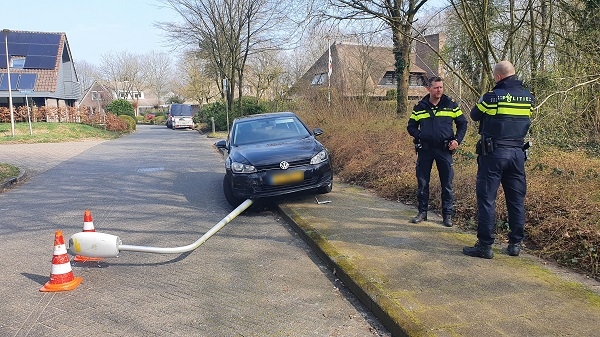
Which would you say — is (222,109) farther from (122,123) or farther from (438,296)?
(438,296)

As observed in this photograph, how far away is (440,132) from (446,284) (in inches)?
84.2

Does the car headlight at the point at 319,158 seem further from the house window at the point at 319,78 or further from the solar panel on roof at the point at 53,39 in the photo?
the solar panel on roof at the point at 53,39

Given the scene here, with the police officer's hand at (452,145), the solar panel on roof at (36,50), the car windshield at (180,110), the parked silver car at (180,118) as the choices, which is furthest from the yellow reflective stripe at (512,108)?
the car windshield at (180,110)

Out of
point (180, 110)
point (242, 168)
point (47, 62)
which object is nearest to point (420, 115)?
point (242, 168)

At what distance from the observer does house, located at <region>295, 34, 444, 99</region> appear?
1698cm

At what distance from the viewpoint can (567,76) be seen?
8.02 meters

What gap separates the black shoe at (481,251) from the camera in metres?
4.21

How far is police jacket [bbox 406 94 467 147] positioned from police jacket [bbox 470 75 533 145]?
1101 millimetres

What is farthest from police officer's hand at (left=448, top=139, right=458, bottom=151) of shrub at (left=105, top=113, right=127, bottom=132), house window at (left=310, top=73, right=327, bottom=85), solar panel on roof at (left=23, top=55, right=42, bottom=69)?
solar panel on roof at (left=23, top=55, right=42, bottom=69)

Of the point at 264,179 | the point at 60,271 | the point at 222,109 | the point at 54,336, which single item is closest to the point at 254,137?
the point at 264,179

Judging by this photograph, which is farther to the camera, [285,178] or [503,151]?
[285,178]

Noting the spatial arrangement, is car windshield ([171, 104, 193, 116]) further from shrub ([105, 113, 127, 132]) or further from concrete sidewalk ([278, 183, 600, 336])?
concrete sidewalk ([278, 183, 600, 336])

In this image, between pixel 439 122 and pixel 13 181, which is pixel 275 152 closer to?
pixel 439 122

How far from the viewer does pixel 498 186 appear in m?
4.22
